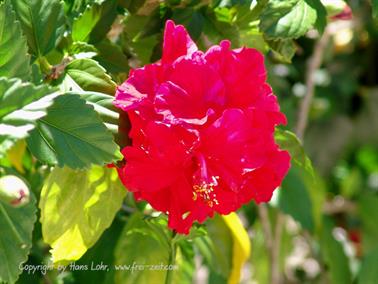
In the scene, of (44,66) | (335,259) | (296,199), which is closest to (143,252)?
(44,66)

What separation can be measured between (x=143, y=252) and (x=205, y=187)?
0.24 meters

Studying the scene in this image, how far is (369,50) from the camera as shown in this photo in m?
2.16

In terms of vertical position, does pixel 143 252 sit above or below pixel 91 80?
below

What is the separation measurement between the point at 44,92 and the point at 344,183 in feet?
5.24

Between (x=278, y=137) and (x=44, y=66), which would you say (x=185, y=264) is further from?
(x=44, y=66)

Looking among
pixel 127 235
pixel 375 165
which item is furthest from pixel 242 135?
pixel 375 165

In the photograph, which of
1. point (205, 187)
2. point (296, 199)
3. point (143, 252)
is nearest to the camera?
point (205, 187)

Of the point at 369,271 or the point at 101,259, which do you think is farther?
the point at 369,271

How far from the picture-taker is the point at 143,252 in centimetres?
96

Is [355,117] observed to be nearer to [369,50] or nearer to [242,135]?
[369,50]

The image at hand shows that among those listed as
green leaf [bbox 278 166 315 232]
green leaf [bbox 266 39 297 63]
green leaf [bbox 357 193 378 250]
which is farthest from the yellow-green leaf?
green leaf [bbox 357 193 378 250]

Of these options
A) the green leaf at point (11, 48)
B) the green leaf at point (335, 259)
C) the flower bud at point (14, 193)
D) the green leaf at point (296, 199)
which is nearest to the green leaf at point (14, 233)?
the flower bud at point (14, 193)

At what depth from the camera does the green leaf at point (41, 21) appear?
31.5 inches

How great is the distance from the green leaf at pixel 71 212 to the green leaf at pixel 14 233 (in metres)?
0.14
